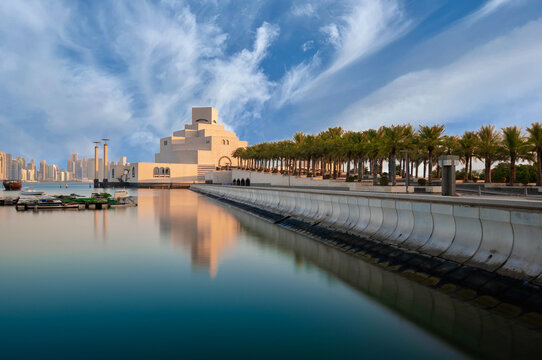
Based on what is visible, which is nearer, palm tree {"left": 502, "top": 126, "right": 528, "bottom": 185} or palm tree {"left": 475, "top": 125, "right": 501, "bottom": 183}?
palm tree {"left": 502, "top": 126, "right": 528, "bottom": 185}

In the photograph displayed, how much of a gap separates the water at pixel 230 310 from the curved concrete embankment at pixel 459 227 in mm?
1655

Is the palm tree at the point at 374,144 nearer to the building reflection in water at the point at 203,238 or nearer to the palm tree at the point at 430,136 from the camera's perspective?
the palm tree at the point at 430,136

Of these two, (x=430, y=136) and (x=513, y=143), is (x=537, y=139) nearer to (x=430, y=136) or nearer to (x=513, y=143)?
(x=513, y=143)

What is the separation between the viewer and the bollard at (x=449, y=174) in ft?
62.1

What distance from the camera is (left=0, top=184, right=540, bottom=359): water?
746cm

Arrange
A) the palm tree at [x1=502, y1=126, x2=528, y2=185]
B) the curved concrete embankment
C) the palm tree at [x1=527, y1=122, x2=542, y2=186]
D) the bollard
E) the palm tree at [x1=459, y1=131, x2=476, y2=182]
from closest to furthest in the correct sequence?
the curved concrete embankment < the bollard < the palm tree at [x1=527, y1=122, x2=542, y2=186] < the palm tree at [x1=502, y1=126, x2=528, y2=185] < the palm tree at [x1=459, y1=131, x2=476, y2=182]

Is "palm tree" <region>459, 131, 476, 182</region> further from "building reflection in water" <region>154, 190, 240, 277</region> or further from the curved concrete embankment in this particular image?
the curved concrete embankment

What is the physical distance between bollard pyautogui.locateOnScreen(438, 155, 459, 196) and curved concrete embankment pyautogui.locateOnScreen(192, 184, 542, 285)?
455 cm

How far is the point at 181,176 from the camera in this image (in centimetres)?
15125

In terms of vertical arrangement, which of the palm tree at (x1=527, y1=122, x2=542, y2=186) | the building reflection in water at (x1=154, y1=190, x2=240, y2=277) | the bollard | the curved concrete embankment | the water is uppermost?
the palm tree at (x1=527, y1=122, x2=542, y2=186)

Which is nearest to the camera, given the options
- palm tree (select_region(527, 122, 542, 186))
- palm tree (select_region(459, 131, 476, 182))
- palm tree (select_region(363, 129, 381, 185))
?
palm tree (select_region(527, 122, 542, 186))

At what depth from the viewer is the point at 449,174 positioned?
1919cm

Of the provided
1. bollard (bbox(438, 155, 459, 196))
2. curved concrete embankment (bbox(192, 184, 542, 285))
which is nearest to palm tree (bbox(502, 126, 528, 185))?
bollard (bbox(438, 155, 459, 196))

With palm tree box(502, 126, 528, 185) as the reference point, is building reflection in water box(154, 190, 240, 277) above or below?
below
